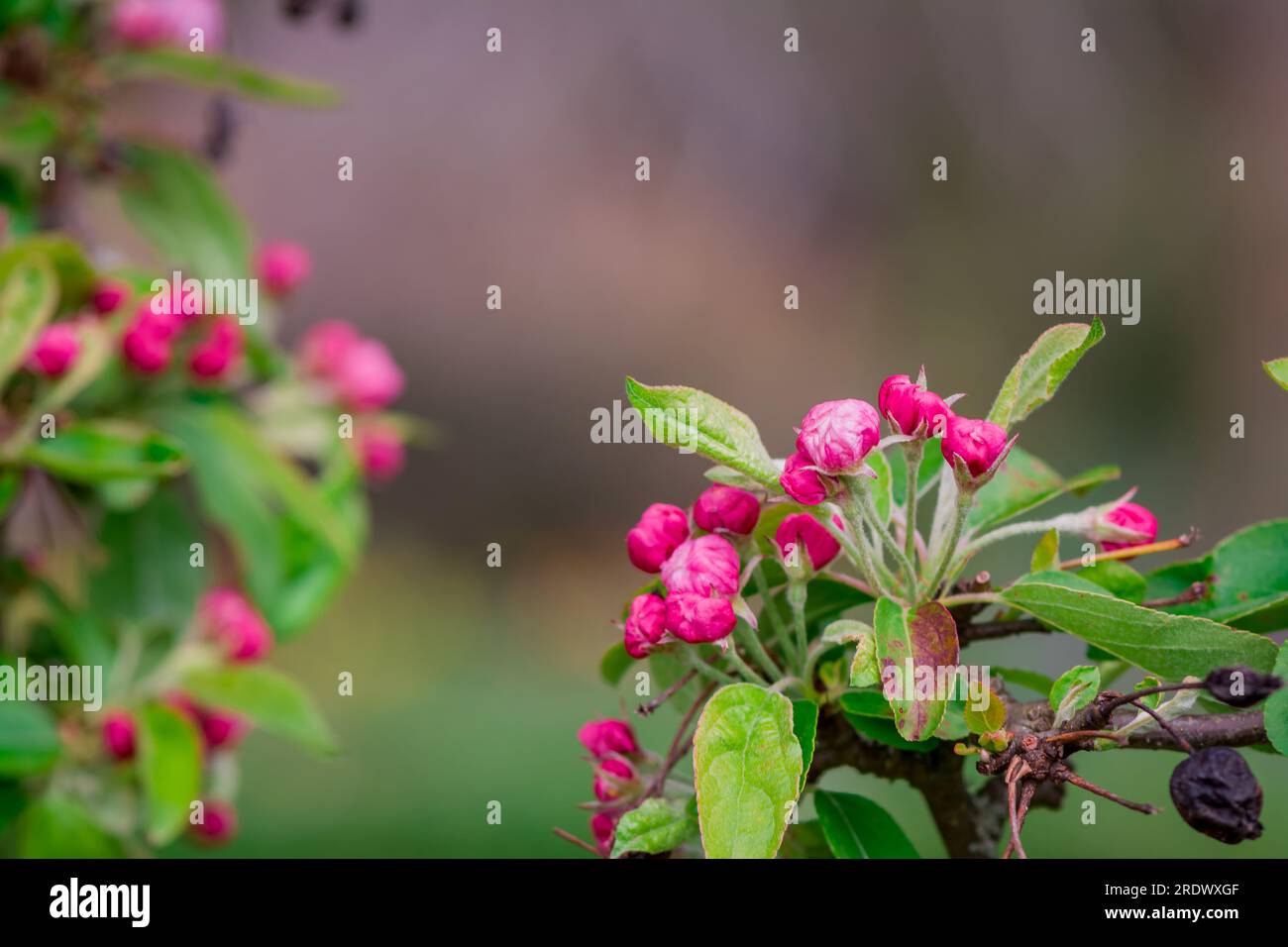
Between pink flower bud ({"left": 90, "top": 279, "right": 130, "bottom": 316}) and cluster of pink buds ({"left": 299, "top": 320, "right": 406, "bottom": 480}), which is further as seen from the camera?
cluster of pink buds ({"left": 299, "top": 320, "right": 406, "bottom": 480})

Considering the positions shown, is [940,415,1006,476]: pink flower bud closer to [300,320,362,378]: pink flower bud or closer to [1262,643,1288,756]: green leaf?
[1262,643,1288,756]: green leaf

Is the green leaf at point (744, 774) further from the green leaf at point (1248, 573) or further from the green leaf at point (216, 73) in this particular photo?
the green leaf at point (216, 73)

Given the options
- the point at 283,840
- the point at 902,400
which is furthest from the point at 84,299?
the point at 283,840

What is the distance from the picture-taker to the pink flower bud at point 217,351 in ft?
3.66

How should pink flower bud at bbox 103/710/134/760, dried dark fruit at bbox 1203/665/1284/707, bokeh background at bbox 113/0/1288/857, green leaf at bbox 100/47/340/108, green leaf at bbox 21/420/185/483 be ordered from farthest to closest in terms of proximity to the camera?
bokeh background at bbox 113/0/1288/857, green leaf at bbox 100/47/340/108, pink flower bud at bbox 103/710/134/760, green leaf at bbox 21/420/185/483, dried dark fruit at bbox 1203/665/1284/707

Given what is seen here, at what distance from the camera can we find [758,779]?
1.64 feet

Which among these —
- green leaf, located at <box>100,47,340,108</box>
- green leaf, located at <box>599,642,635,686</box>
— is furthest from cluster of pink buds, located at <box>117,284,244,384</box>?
green leaf, located at <box>599,642,635,686</box>

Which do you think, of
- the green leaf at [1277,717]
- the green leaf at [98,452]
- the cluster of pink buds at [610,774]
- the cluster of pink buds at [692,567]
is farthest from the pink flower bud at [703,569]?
the green leaf at [98,452]

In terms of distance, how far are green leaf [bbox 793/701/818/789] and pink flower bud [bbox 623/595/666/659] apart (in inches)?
2.7

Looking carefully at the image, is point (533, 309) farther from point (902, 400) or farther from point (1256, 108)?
point (902, 400)

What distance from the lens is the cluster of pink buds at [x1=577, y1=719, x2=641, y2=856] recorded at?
589 mm

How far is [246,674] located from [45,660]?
27 centimetres

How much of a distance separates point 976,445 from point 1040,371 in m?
0.06

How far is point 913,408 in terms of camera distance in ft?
1.69
